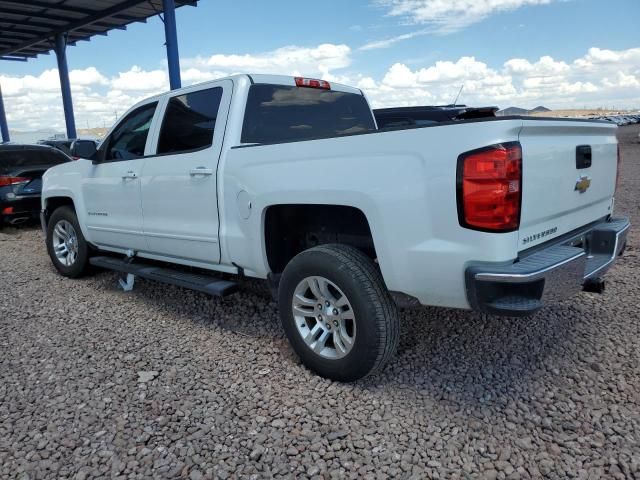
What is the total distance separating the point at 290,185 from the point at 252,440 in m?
1.45

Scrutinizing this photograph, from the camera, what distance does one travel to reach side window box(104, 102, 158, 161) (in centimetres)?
445

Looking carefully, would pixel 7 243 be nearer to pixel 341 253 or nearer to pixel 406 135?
pixel 341 253

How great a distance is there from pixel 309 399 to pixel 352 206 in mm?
1131

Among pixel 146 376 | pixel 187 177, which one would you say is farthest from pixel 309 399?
pixel 187 177

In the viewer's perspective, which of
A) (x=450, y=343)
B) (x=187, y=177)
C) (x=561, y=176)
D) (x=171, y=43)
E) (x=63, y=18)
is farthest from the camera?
(x=63, y=18)

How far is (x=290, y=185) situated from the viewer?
3.05 meters

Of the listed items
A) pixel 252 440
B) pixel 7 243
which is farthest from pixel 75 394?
pixel 7 243

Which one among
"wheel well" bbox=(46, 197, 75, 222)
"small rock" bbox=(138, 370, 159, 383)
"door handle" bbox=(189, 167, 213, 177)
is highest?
"door handle" bbox=(189, 167, 213, 177)

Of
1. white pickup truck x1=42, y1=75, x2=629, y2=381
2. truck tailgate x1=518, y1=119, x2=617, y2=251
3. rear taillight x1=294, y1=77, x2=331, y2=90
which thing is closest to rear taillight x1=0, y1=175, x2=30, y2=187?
white pickup truck x1=42, y1=75, x2=629, y2=381

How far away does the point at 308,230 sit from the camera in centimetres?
347

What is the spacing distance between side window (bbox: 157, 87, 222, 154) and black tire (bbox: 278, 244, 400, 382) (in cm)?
137

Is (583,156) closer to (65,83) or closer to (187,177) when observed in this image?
(187,177)

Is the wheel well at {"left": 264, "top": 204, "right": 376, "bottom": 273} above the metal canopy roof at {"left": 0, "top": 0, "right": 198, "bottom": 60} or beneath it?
beneath

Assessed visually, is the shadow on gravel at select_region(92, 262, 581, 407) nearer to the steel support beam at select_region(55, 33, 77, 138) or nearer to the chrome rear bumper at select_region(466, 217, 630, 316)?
the chrome rear bumper at select_region(466, 217, 630, 316)
